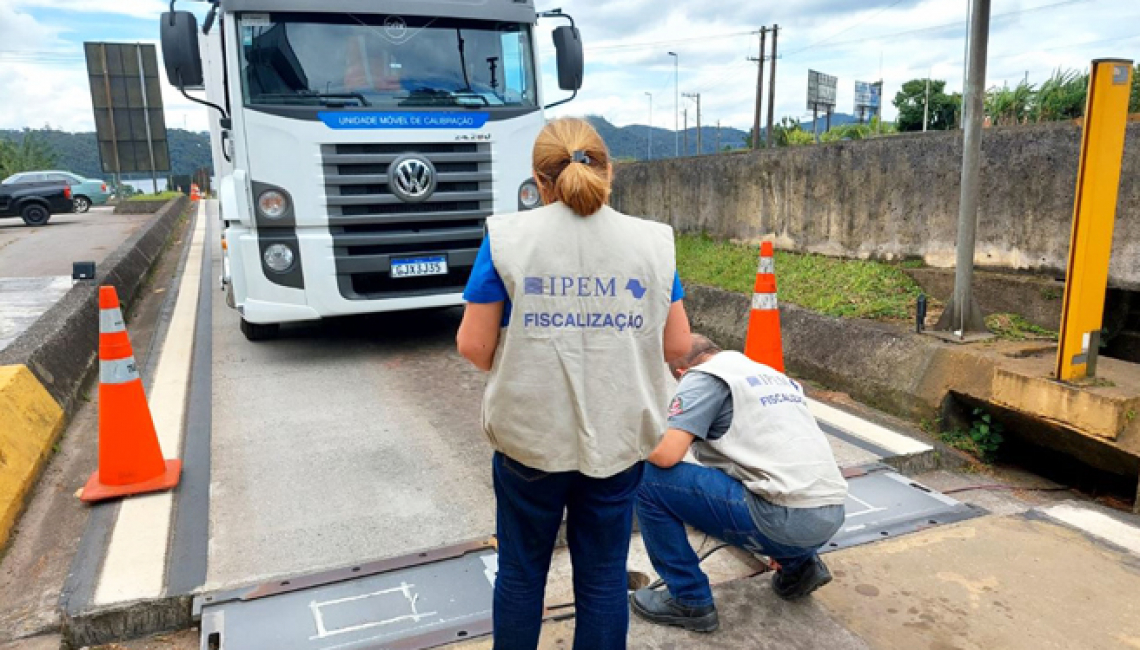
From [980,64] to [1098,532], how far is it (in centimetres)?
287

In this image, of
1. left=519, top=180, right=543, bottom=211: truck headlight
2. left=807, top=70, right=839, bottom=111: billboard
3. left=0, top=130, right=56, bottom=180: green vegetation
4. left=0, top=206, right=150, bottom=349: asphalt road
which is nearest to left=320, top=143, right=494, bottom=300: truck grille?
left=519, top=180, right=543, bottom=211: truck headlight

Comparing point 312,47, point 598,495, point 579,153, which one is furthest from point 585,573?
point 312,47

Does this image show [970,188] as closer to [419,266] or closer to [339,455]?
[419,266]

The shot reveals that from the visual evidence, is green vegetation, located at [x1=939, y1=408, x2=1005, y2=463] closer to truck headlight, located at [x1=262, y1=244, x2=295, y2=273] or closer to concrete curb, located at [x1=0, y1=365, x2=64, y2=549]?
truck headlight, located at [x1=262, y1=244, x2=295, y2=273]

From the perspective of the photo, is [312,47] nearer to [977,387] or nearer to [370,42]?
[370,42]

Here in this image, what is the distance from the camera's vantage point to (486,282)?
178 cm

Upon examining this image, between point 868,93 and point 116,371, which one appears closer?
point 116,371

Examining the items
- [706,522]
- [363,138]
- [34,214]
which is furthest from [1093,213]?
[34,214]

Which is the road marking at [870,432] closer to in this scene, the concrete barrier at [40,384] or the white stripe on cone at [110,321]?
the white stripe on cone at [110,321]

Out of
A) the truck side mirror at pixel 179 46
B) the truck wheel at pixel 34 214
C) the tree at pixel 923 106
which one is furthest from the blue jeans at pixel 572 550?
the tree at pixel 923 106

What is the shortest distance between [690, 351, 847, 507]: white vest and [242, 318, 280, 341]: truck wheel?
4994mm

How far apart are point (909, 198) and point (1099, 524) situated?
12.5 ft

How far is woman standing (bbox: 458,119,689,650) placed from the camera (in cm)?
176

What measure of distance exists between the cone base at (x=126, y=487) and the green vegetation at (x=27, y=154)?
68.1 metres
